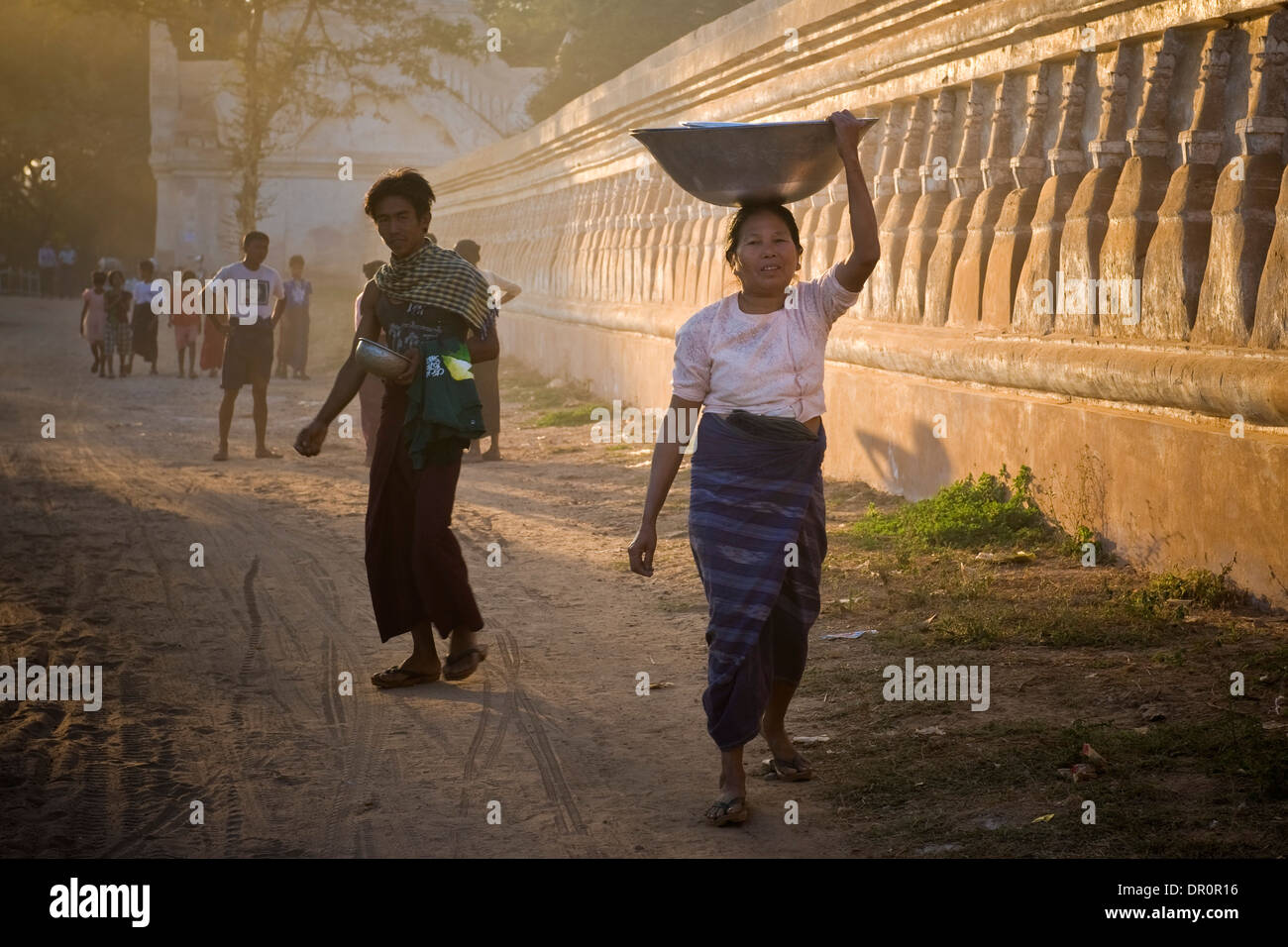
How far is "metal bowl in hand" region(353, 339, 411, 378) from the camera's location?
18.6ft

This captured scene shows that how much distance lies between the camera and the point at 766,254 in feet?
14.1

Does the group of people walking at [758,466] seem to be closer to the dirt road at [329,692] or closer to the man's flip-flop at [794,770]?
the man's flip-flop at [794,770]

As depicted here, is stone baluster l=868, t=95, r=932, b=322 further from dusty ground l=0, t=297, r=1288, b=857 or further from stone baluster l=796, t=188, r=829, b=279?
dusty ground l=0, t=297, r=1288, b=857

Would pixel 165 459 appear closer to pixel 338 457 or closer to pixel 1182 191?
pixel 338 457

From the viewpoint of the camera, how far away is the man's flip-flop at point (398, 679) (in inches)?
225

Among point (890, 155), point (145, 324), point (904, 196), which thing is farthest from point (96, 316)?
point (904, 196)

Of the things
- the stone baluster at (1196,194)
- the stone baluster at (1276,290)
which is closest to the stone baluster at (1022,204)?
the stone baluster at (1196,194)

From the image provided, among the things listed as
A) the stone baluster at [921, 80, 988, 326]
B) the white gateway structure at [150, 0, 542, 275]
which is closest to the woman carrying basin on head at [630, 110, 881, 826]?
the stone baluster at [921, 80, 988, 326]

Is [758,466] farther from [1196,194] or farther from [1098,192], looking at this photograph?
[1098,192]

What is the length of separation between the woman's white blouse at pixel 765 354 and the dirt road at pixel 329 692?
119 cm

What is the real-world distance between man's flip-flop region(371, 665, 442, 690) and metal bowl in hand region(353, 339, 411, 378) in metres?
1.15

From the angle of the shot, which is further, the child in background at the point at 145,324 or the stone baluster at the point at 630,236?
the child in background at the point at 145,324

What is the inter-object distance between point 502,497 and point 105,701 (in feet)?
17.6

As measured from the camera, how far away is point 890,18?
9250mm
